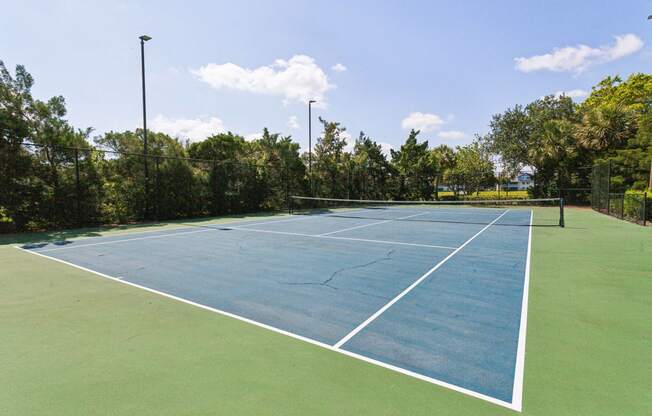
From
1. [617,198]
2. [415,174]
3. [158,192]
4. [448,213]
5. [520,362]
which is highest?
[415,174]

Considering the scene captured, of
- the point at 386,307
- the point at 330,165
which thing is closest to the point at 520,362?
the point at 386,307

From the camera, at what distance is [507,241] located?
10.2 m

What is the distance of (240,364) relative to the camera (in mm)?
3180

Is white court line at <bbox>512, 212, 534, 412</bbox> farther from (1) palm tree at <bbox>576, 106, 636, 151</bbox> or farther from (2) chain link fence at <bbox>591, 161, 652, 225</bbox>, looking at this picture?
(1) palm tree at <bbox>576, 106, 636, 151</bbox>

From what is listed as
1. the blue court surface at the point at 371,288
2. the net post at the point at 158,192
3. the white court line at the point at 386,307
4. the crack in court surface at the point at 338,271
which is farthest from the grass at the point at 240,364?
the net post at the point at 158,192

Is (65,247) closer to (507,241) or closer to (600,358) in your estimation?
(600,358)

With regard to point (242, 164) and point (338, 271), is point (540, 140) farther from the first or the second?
point (338, 271)

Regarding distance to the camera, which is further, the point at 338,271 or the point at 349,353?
the point at 338,271

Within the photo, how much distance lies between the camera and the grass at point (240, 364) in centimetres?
257

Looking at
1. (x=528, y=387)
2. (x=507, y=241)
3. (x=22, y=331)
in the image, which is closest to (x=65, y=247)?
(x=22, y=331)

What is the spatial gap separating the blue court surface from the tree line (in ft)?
15.8

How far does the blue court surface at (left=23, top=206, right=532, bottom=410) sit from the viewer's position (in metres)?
3.33

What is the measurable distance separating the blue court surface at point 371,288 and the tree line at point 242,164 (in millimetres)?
4808

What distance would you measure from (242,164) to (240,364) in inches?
742
